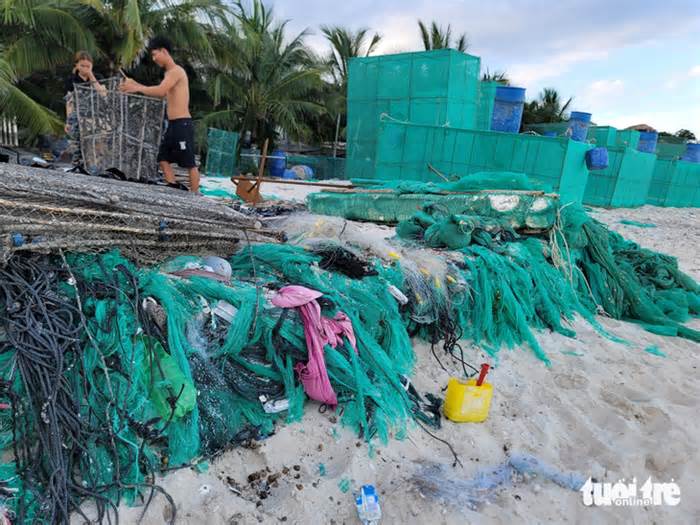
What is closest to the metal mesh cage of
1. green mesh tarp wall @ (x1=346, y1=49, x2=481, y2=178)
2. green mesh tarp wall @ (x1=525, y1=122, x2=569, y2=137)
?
green mesh tarp wall @ (x1=346, y1=49, x2=481, y2=178)

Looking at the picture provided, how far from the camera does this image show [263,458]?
7.25 ft

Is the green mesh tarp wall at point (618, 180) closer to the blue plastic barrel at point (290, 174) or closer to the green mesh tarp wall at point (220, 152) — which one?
the blue plastic barrel at point (290, 174)

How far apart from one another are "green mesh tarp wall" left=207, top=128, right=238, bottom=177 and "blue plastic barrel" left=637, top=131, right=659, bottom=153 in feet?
49.8

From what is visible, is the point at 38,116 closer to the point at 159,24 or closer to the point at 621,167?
the point at 159,24

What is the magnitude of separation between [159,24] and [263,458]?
14122 mm

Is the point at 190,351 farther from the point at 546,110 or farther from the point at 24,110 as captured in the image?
the point at 546,110

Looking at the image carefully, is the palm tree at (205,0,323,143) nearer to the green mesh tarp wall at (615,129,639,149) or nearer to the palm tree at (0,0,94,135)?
the palm tree at (0,0,94,135)

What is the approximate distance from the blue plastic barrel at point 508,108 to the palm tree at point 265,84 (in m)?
7.78

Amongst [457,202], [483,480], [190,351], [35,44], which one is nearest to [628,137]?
[457,202]

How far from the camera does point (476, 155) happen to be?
33.3ft

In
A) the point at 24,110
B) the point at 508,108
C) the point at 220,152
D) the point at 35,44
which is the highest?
the point at 35,44

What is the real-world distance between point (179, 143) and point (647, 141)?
18.6 m

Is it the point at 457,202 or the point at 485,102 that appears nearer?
the point at 457,202

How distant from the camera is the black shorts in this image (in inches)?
196
